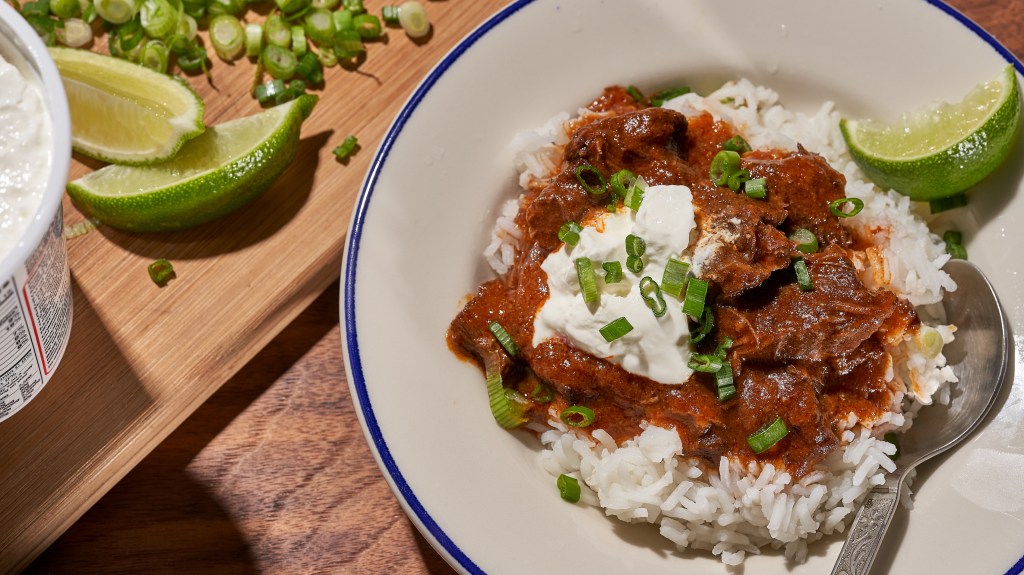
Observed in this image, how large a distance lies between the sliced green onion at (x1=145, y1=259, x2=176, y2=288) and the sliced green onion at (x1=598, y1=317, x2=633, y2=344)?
159 centimetres

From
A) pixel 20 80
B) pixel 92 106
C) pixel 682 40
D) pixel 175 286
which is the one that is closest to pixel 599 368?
pixel 682 40

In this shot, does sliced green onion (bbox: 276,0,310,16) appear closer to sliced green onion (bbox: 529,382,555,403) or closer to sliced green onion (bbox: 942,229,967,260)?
sliced green onion (bbox: 529,382,555,403)

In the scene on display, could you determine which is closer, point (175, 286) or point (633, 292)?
point (633, 292)

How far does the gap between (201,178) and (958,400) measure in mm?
2699

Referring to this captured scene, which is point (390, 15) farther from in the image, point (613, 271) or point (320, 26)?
point (613, 271)

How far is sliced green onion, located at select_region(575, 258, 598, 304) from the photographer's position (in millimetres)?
2688

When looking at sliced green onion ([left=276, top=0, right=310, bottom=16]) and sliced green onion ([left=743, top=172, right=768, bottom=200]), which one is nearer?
sliced green onion ([left=743, top=172, right=768, bottom=200])

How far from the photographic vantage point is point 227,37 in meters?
3.38

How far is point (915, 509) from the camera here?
2824 mm

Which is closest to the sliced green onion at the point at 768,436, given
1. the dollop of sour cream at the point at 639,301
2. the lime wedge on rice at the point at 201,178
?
the dollop of sour cream at the point at 639,301

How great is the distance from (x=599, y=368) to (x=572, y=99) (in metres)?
1.06

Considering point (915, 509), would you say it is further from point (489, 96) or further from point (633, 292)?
point (489, 96)

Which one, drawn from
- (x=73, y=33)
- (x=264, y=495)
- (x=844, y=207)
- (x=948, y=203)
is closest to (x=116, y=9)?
(x=73, y=33)

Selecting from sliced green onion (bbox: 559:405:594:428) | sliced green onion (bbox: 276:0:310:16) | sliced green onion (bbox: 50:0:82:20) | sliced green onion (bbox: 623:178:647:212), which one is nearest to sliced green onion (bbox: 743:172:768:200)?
sliced green onion (bbox: 623:178:647:212)
